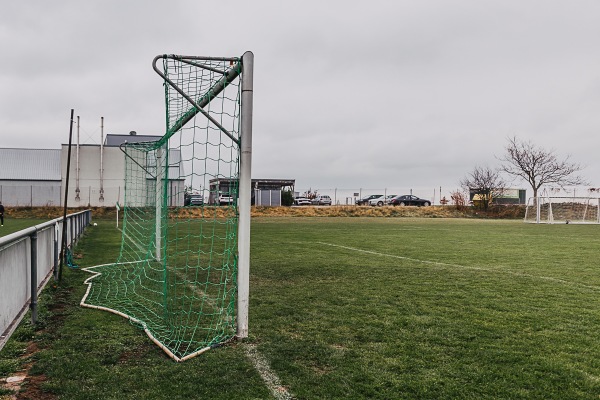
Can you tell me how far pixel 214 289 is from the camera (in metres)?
8.02

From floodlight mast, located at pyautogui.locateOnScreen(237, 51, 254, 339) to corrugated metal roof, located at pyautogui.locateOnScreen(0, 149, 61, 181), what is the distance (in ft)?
163

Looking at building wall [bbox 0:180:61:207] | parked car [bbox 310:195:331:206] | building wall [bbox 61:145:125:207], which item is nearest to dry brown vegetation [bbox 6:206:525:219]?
building wall [bbox 61:145:125:207]

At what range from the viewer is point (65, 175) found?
4419 centimetres

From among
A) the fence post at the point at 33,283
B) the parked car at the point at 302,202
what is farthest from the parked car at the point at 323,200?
the fence post at the point at 33,283

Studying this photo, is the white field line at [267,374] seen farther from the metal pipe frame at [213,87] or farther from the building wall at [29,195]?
the building wall at [29,195]

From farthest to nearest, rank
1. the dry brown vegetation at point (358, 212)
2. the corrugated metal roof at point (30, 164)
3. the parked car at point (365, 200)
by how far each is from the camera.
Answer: the parked car at point (365, 200)
the corrugated metal roof at point (30, 164)
the dry brown vegetation at point (358, 212)

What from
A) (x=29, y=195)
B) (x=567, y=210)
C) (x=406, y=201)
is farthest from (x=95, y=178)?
(x=567, y=210)

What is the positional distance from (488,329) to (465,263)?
5.97 meters

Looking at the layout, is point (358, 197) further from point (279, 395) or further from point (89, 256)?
point (279, 395)

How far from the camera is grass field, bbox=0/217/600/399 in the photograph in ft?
12.5

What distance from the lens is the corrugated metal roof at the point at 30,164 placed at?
50.0 metres

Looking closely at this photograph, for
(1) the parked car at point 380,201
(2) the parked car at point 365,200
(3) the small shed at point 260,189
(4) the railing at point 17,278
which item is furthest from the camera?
(2) the parked car at point 365,200

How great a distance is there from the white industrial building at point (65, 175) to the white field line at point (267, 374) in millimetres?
30640

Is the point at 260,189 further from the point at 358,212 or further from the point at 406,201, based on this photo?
the point at 358,212
